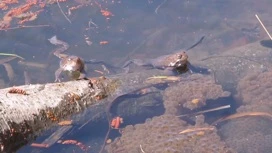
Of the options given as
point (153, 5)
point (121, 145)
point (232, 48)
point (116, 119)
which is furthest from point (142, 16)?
point (121, 145)

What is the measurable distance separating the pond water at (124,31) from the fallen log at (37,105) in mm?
1489

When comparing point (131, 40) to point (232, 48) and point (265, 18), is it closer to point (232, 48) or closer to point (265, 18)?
point (232, 48)

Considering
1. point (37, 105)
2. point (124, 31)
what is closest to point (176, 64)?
point (124, 31)

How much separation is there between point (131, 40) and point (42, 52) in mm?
1327

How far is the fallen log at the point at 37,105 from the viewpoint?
2369mm

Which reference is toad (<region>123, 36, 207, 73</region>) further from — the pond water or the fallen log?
the fallen log

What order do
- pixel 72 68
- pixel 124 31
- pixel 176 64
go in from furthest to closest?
pixel 124 31 < pixel 176 64 < pixel 72 68

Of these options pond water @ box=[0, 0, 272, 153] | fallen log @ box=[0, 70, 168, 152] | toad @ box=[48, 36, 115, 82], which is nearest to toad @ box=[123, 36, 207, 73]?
pond water @ box=[0, 0, 272, 153]

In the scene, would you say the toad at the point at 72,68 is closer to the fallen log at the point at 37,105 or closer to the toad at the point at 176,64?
the toad at the point at 176,64

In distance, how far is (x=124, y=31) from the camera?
17.6 feet

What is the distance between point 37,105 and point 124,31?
118 inches

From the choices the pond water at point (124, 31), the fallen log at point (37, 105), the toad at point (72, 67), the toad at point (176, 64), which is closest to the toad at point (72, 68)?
the toad at point (72, 67)

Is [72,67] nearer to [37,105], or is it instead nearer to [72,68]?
[72,68]

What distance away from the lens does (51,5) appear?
593 cm
